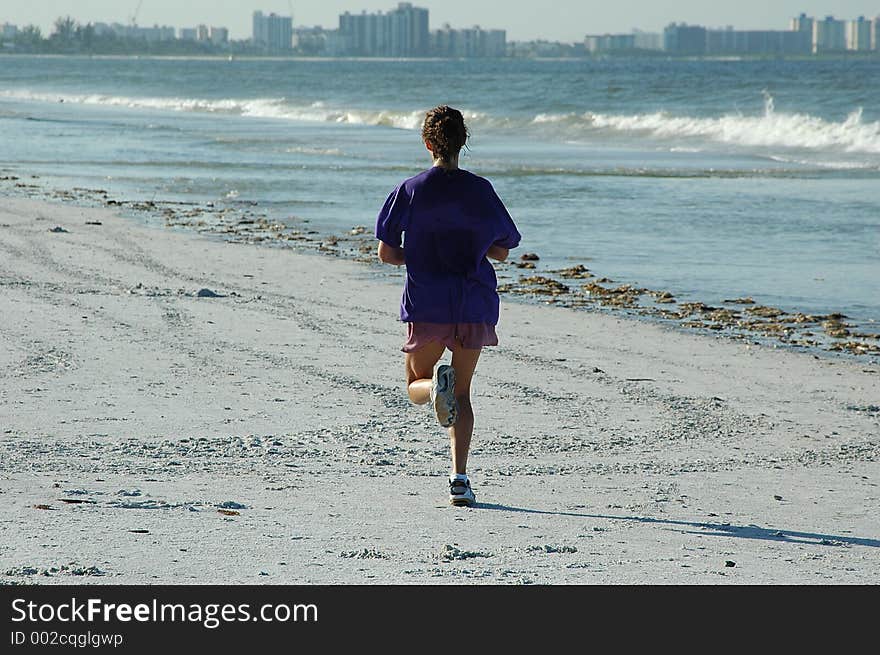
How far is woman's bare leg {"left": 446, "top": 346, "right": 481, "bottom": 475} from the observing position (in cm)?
537

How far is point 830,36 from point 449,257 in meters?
163

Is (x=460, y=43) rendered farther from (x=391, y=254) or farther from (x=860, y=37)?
(x=391, y=254)

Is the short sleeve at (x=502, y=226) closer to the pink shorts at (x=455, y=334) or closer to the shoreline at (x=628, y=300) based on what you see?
the pink shorts at (x=455, y=334)

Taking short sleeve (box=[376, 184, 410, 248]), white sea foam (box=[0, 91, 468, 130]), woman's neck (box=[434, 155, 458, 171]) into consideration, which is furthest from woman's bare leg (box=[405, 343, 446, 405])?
white sea foam (box=[0, 91, 468, 130])

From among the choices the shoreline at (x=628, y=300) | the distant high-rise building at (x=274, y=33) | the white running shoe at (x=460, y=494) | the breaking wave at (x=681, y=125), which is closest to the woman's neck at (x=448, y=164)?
the white running shoe at (x=460, y=494)

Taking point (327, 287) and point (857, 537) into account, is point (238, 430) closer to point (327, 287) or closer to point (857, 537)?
point (857, 537)

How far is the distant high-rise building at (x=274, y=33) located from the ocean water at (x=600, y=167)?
123822 millimetres

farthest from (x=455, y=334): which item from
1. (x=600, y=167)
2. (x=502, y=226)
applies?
(x=600, y=167)

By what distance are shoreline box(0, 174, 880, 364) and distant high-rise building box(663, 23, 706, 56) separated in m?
158

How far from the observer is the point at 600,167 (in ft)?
84.3

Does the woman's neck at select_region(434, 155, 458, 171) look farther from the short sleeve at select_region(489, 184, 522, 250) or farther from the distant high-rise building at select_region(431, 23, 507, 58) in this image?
the distant high-rise building at select_region(431, 23, 507, 58)

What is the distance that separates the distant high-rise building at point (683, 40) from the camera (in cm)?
16812
